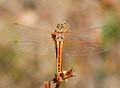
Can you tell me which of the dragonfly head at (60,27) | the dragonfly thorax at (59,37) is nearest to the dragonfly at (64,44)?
the dragonfly head at (60,27)

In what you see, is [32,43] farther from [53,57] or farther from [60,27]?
[53,57]

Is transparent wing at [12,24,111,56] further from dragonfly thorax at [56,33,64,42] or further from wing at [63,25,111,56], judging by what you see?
dragonfly thorax at [56,33,64,42]

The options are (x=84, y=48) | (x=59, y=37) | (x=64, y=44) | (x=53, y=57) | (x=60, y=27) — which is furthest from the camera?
(x=53, y=57)

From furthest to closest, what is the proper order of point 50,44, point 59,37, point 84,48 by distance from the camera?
point 50,44
point 84,48
point 59,37

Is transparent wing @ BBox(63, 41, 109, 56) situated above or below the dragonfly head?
below

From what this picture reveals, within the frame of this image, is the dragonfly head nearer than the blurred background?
Yes

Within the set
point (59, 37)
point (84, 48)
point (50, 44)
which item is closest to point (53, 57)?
point (50, 44)

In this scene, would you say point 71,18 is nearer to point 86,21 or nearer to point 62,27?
point 86,21

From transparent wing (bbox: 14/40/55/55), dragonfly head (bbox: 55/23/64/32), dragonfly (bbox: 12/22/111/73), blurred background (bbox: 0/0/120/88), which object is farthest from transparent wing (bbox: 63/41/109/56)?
blurred background (bbox: 0/0/120/88)

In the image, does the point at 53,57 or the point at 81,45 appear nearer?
the point at 81,45

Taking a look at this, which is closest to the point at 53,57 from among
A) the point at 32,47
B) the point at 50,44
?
the point at 50,44
